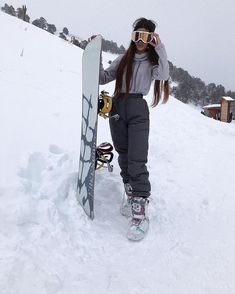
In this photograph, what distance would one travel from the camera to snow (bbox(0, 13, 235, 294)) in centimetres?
254

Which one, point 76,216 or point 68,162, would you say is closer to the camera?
point 76,216

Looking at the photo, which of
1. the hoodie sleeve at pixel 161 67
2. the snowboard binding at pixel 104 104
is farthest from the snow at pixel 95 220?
the hoodie sleeve at pixel 161 67

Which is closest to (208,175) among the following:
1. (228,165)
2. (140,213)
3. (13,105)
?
(228,165)

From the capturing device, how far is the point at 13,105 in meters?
4.84

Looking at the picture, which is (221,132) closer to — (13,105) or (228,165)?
(228,165)

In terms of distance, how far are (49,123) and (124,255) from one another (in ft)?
7.72

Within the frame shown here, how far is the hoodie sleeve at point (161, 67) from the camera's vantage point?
3258 mm

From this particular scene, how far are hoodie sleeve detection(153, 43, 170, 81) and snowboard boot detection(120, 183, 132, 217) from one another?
3.62 feet

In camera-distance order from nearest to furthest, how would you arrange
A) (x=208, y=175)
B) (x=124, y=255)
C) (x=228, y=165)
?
(x=124, y=255), (x=208, y=175), (x=228, y=165)

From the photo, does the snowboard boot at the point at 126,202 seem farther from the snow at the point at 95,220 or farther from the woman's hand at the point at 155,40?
the woman's hand at the point at 155,40

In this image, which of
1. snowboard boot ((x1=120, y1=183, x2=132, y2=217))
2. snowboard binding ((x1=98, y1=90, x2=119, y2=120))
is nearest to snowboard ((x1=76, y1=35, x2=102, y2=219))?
snowboard binding ((x1=98, y1=90, x2=119, y2=120))

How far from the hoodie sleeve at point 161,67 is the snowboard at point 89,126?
0.53 meters

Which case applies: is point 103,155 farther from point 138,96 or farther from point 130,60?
point 130,60

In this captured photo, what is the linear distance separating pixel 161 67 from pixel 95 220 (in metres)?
1.48
